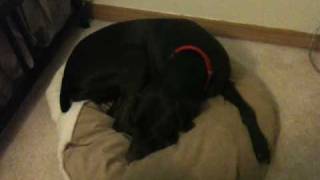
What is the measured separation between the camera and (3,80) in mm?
1513

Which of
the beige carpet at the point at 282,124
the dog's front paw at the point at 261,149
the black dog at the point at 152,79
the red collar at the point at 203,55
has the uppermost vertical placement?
the red collar at the point at 203,55

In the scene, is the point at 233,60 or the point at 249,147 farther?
the point at 233,60

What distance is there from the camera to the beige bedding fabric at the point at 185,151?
1.28 meters

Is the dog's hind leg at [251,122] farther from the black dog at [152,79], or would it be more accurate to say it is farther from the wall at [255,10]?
the wall at [255,10]

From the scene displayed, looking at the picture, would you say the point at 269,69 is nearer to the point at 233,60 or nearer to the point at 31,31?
the point at 233,60

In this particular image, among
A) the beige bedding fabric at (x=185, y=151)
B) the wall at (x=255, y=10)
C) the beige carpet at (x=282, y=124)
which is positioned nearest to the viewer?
the beige bedding fabric at (x=185, y=151)

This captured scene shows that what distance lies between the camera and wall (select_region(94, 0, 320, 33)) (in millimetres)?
1712

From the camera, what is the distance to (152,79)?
149 cm

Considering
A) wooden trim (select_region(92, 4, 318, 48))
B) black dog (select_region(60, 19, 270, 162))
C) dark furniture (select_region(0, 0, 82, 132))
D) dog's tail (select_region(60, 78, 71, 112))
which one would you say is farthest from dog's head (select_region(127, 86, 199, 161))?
wooden trim (select_region(92, 4, 318, 48))

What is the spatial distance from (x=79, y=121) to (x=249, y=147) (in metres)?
0.58

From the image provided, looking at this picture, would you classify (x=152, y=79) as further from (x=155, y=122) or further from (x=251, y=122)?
(x=251, y=122)

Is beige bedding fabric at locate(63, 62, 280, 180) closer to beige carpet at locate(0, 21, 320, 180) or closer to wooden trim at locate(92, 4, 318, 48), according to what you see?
beige carpet at locate(0, 21, 320, 180)

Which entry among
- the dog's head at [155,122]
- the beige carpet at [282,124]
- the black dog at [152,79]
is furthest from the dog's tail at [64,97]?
the dog's head at [155,122]

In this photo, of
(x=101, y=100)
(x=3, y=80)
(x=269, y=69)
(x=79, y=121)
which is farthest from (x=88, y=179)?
(x=269, y=69)
